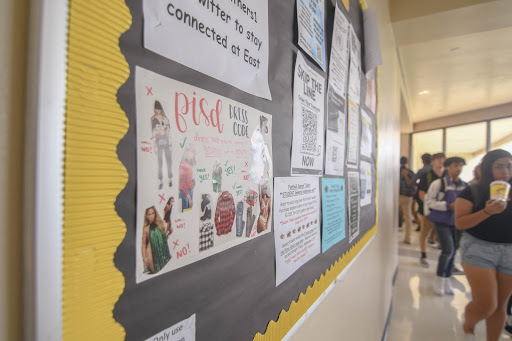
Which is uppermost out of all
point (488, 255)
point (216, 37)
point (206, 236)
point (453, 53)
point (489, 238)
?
point (453, 53)

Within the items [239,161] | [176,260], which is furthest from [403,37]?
[176,260]

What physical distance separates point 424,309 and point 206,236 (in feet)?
10.5

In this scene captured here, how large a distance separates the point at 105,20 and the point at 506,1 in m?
2.78

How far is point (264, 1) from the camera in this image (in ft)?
1.55

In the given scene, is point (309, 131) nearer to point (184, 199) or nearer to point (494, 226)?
point (184, 199)

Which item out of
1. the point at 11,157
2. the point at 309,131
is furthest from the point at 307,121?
the point at 11,157

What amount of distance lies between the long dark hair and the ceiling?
1.12m

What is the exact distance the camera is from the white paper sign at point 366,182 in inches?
49.9

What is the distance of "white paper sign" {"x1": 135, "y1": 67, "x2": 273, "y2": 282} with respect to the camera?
0.93 feet

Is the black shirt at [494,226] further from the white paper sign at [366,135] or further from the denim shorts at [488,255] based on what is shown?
the white paper sign at [366,135]

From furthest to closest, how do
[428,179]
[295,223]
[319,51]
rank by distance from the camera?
1. [428,179]
2. [319,51]
3. [295,223]

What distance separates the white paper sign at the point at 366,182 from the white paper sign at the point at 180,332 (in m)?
1.05

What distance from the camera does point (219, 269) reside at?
0.39m

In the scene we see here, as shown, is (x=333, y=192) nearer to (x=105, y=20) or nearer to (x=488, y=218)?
(x=105, y=20)
